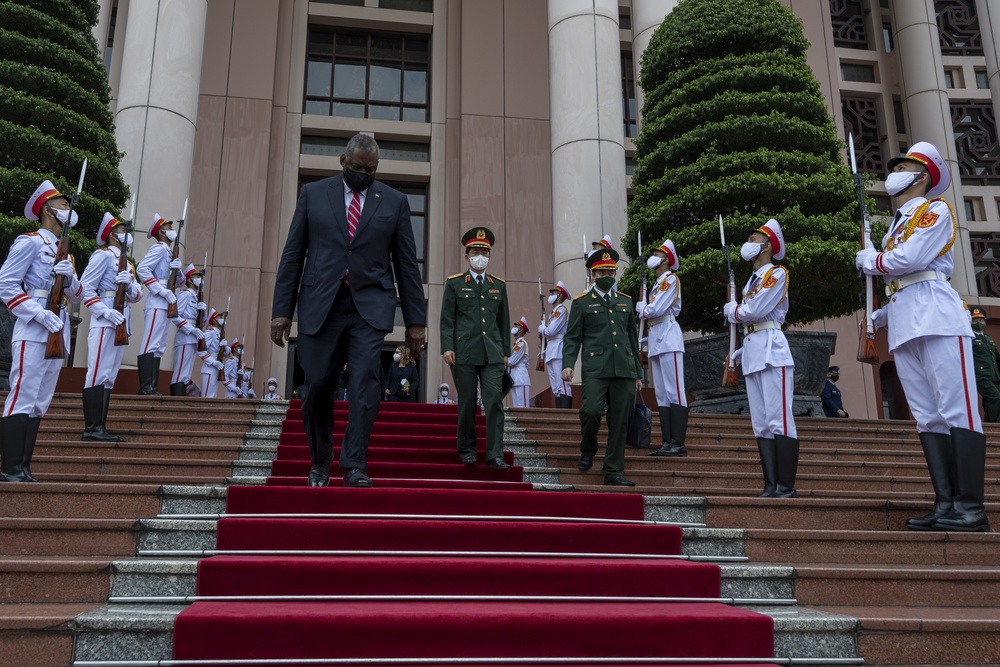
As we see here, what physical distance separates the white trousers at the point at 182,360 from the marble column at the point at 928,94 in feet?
62.4

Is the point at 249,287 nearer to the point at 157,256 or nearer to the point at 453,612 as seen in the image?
the point at 157,256

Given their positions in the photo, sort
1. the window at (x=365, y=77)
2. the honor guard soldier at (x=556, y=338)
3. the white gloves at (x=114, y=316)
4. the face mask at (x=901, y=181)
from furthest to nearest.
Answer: the window at (x=365, y=77) < the honor guard soldier at (x=556, y=338) < the white gloves at (x=114, y=316) < the face mask at (x=901, y=181)

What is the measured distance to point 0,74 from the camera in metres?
10.1

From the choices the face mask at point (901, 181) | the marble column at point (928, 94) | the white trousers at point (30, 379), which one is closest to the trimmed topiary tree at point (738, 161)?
the face mask at point (901, 181)

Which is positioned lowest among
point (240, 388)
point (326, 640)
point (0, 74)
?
point (326, 640)

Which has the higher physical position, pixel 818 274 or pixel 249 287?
pixel 249 287

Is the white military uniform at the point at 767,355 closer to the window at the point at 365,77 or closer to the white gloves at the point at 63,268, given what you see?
the white gloves at the point at 63,268

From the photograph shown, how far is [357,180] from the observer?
183 inches

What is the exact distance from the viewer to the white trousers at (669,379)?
740 centimetres

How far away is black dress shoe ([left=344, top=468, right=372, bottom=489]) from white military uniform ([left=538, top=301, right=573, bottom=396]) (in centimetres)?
766

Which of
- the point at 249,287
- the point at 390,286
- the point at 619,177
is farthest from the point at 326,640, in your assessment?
the point at 249,287

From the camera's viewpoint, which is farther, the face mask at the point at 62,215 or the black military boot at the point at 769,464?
the face mask at the point at 62,215

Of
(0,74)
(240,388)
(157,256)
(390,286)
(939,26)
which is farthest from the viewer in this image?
(939,26)

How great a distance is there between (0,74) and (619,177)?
31.8 feet
